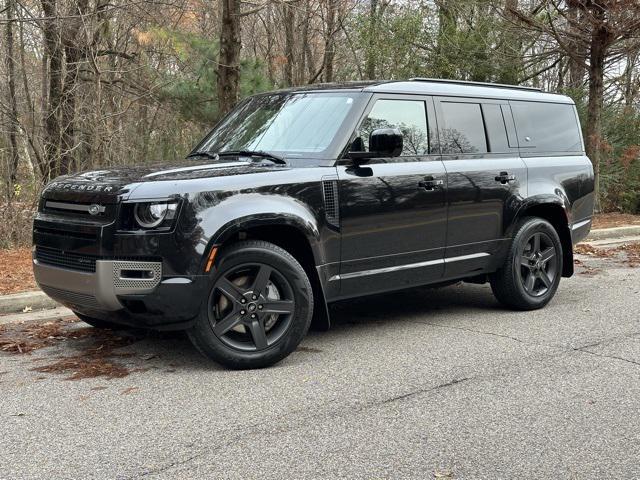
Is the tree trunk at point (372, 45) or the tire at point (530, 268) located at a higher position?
the tree trunk at point (372, 45)

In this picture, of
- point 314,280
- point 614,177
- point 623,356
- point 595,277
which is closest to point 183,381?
point 314,280

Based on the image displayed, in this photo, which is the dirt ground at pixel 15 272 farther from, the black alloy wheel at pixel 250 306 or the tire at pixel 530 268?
the tire at pixel 530 268

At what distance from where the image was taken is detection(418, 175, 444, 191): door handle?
20.2 ft

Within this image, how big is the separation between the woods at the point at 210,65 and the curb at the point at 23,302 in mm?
4665

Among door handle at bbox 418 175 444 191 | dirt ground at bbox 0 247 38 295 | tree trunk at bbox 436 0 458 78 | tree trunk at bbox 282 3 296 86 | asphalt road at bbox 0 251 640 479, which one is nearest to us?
asphalt road at bbox 0 251 640 479

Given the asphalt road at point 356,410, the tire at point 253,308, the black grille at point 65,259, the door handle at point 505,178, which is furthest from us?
the door handle at point 505,178

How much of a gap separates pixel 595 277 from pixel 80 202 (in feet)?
21.4

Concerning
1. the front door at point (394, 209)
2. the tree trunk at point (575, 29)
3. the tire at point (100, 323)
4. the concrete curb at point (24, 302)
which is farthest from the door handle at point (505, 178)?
the tree trunk at point (575, 29)

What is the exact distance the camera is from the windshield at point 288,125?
5.88 m

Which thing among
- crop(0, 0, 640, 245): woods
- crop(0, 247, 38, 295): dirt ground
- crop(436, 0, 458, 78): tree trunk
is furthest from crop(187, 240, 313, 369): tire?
crop(436, 0, 458, 78): tree trunk

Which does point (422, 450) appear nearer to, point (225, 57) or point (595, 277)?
point (595, 277)

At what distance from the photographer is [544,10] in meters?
16.9

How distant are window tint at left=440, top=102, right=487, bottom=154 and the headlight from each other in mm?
2647

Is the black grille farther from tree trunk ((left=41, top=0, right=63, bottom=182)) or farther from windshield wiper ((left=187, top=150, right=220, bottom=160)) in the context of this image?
tree trunk ((left=41, top=0, right=63, bottom=182))
